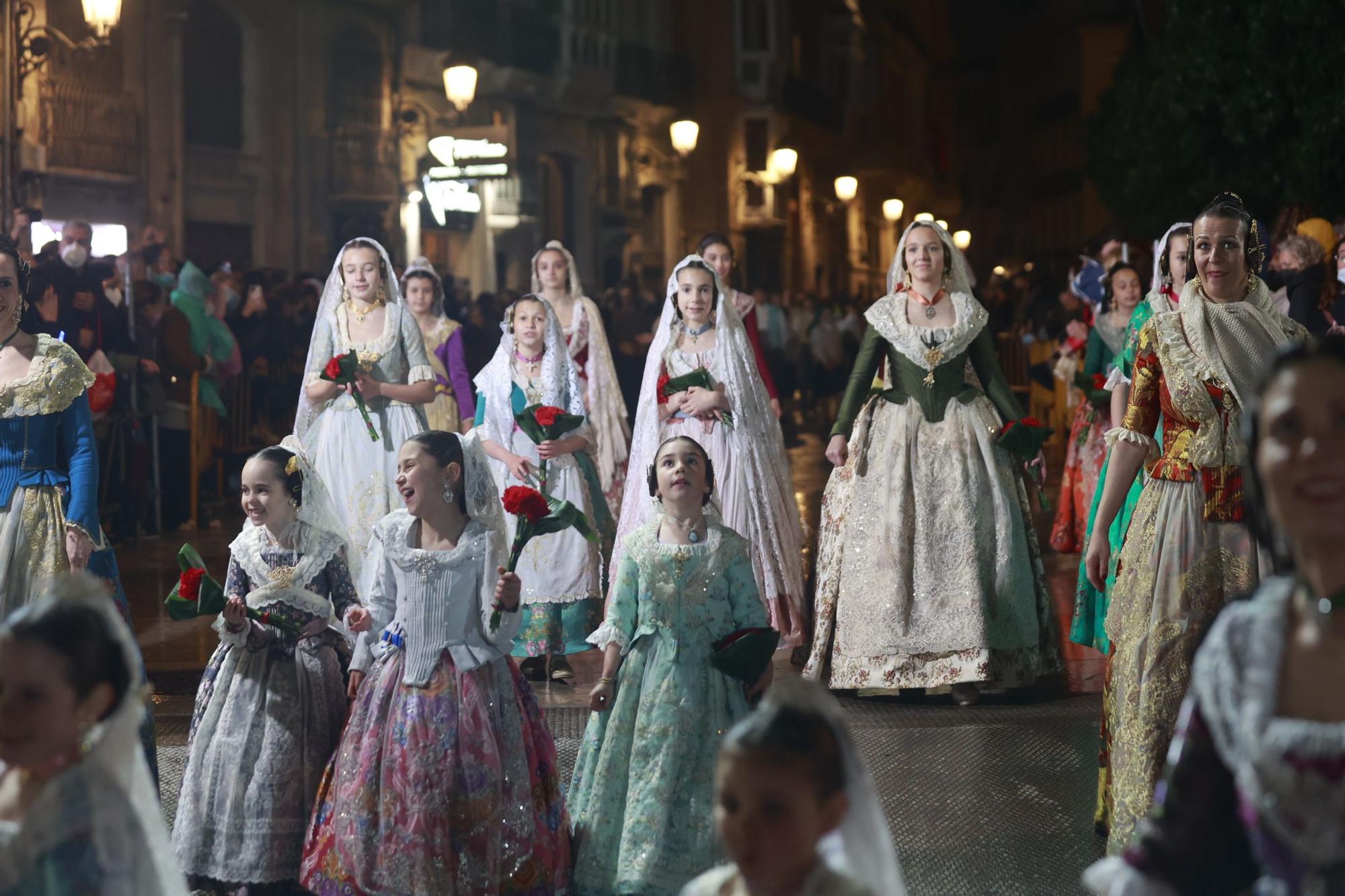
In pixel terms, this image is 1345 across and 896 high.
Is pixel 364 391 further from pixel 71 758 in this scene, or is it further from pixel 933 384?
pixel 71 758

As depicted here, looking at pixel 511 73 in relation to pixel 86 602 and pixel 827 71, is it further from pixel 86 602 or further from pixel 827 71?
pixel 86 602

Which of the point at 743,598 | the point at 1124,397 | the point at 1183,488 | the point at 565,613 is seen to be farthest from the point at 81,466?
the point at 1124,397

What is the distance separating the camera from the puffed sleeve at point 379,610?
498 cm

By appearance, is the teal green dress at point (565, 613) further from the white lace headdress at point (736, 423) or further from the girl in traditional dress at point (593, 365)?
the girl in traditional dress at point (593, 365)

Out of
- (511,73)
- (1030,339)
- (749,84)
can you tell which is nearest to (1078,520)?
(1030,339)

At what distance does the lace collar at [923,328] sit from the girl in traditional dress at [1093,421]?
2.08 m

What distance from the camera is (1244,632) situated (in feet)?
8.36

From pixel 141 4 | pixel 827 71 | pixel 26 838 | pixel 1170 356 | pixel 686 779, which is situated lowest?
pixel 686 779

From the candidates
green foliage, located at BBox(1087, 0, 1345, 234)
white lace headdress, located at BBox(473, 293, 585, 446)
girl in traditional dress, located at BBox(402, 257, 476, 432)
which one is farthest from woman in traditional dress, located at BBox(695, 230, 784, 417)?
green foliage, located at BBox(1087, 0, 1345, 234)

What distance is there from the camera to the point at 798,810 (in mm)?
2607

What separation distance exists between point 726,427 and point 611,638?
3477mm

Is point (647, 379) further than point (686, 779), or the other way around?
point (647, 379)

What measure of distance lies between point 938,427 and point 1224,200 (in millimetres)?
2554

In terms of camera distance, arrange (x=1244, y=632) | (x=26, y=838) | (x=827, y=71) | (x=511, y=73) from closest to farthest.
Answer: (x=1244, y=632) < (x=26, y=838) < (x=511, y=73) < (x=827, y=71)
